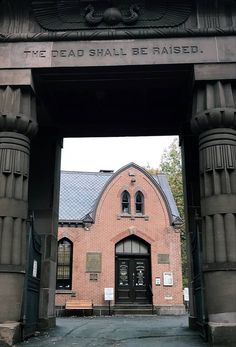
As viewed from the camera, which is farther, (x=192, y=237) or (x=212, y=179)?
(x=192, y=237)

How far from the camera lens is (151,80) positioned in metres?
10.0

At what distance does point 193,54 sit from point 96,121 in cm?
405

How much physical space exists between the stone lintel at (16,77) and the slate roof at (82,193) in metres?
21.5

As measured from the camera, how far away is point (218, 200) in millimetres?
8656

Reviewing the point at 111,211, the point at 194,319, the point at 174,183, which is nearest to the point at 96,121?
the point at 194,319

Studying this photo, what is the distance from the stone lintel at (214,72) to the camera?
30.5 feet

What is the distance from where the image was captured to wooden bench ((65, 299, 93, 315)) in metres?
28.1

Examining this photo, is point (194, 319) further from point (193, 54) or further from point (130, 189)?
point (130, 189)

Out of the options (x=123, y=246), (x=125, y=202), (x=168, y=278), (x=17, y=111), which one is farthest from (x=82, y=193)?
(x=17, y=111)

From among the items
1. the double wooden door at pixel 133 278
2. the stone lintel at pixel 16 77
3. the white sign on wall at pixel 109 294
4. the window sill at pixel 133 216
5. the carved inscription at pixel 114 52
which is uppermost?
the window sill at pixel 133 216

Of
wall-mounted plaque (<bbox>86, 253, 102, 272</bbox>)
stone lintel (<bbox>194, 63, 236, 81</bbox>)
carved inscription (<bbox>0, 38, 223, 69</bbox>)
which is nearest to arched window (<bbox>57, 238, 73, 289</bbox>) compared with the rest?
wall-mounted plaque (<bbox>86, 253, 102, 272</bbox>)

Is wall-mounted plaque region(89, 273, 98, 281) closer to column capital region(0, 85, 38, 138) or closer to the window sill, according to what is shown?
the window sill

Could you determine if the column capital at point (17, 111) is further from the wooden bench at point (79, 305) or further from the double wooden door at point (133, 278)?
the double wooden door at point (133, 278)

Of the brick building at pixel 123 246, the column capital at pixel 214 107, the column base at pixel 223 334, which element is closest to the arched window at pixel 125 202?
the brick building at pixel 123 246
